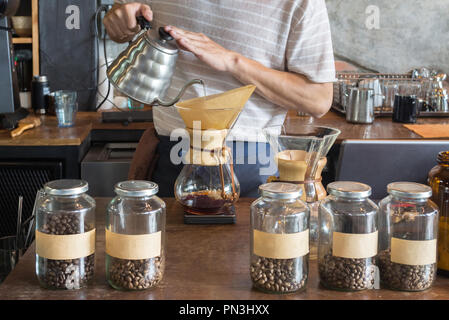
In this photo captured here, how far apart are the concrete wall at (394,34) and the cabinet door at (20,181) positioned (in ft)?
7.62

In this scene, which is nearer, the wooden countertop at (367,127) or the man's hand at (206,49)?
the man's hand at (206,49)

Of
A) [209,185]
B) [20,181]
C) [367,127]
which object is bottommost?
[20,181]

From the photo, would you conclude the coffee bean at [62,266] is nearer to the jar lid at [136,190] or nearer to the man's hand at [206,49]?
the jar lid at [136,190]

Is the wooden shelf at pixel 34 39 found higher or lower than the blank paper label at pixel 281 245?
higher

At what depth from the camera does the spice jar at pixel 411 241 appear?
0.92m

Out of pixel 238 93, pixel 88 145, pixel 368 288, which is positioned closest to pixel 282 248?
pixel 368 288

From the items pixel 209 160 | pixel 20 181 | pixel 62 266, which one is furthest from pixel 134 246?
pixel 20 181

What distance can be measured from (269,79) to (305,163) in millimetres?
521

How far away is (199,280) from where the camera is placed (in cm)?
97

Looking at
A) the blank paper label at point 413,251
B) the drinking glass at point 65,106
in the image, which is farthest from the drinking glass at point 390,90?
the blank paper label at point 413,251

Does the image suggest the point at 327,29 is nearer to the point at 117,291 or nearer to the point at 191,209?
the point at 191,209

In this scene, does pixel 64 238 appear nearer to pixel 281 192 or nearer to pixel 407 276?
pixel 281 192

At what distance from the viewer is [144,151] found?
1700mm

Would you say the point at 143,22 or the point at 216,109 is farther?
the point at 143,22
